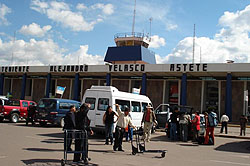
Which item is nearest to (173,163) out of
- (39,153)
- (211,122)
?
(39,153)

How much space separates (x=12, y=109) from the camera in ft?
66.8

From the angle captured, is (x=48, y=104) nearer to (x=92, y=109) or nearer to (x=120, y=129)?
(x=92, y=109)

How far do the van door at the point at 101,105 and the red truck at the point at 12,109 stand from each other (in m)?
9.65

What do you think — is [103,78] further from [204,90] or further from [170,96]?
[204,90]

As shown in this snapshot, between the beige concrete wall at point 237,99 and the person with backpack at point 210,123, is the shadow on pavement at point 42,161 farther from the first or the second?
the beige concrete wall at point 237,99

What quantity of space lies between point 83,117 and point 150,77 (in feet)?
88.8

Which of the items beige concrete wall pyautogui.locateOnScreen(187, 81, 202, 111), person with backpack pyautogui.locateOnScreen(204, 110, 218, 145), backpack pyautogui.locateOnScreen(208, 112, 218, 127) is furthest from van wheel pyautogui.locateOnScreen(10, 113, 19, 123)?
beige concrete wall pyautogui.locateOnScreen(187, 81, 202, 111)

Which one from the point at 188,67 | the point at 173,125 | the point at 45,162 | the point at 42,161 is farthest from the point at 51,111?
the point at 188,67

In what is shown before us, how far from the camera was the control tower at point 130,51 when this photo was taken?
42094mm

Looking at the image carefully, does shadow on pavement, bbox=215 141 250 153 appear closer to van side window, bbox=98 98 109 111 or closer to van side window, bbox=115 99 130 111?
van side window, bbox=115 99 130 111

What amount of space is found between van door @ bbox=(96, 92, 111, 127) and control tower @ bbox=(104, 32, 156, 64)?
91.7ft

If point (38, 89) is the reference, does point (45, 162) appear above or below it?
below

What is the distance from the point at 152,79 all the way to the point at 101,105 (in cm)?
2210

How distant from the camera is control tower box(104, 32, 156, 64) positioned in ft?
138
